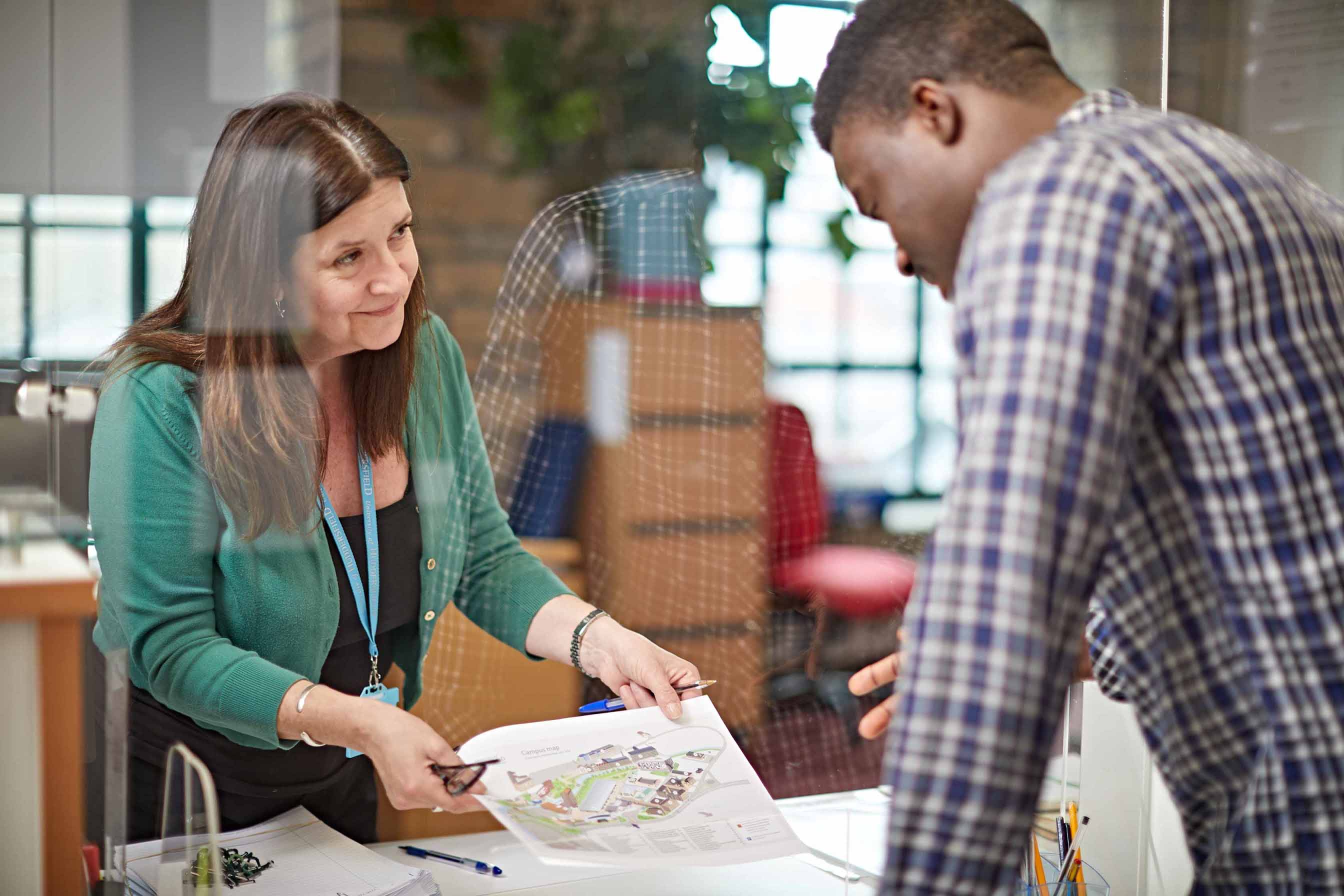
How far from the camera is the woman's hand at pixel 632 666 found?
126 centimetres

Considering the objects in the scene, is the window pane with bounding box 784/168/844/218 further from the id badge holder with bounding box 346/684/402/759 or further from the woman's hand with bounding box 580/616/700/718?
the id badge holder with bounding box 346/684/402/759

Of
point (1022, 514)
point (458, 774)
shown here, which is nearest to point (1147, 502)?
point (1022, 514)

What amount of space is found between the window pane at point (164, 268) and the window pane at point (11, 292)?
100 mm

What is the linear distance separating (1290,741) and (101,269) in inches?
38.4

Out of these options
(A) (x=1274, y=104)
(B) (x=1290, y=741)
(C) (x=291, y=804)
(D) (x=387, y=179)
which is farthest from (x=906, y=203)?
(A) (x=1274, y=104)

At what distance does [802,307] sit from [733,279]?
10cm

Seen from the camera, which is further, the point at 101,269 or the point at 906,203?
the point at 101,269

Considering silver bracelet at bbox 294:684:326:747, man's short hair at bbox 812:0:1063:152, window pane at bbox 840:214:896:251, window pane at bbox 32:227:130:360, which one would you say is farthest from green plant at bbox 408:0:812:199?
silver bracelet at bbox 294:684:326:747

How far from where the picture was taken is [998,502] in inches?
24.4

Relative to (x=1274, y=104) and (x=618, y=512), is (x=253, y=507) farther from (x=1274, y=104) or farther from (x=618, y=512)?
(x=1274, y=104)

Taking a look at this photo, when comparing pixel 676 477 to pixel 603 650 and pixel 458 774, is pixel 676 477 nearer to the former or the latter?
pixel 603 650

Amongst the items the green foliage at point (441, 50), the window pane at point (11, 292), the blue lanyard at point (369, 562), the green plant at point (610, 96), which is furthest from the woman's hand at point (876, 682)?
the window pane at point (11, 292)

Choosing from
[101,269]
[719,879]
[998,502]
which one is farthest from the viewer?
[719,879]

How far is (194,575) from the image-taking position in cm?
105
